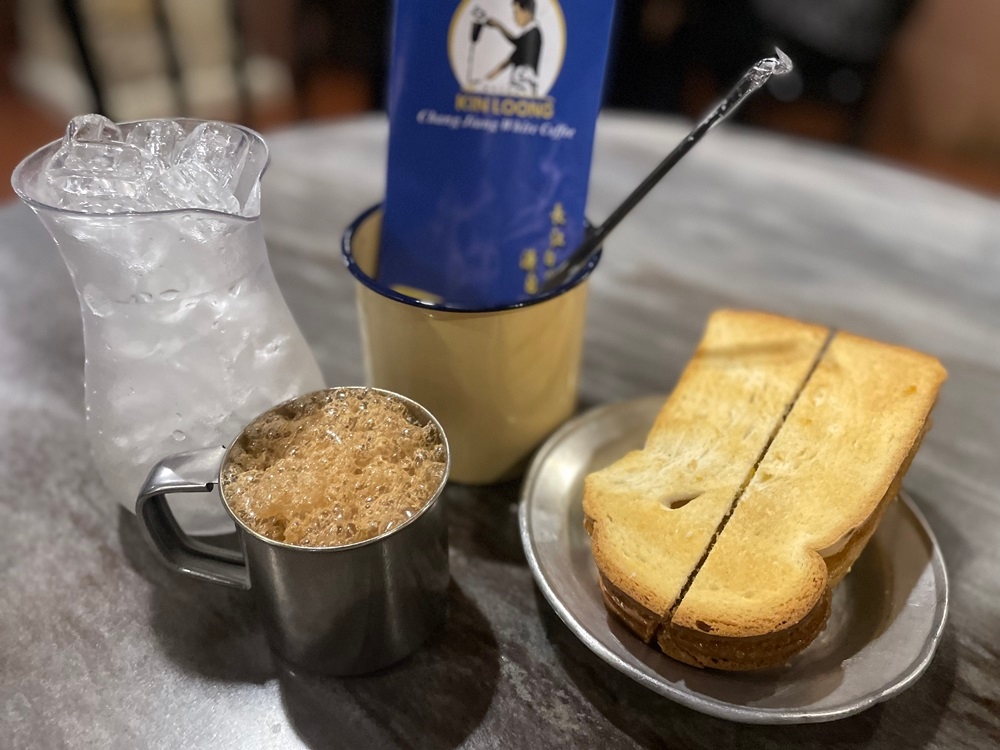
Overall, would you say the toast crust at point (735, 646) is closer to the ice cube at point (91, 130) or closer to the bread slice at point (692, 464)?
the bread slice at point (692, 464)

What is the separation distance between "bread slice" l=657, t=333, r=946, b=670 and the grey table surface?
75mm

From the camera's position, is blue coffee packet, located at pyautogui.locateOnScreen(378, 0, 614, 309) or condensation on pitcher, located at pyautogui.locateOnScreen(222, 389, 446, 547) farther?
blue coffee packet, located at pyautogui.locateOnScreen(378, 0, 614, 309)

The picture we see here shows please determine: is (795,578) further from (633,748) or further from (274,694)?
(274,694)

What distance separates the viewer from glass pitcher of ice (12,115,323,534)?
19.3 inches

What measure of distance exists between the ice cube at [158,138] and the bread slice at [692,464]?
40 cm

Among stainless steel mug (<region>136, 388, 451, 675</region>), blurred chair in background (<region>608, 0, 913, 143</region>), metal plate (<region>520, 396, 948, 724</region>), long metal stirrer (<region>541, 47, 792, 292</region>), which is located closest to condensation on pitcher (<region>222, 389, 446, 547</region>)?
stainless steel mug (<region>136, 388, 451, 675</region>)

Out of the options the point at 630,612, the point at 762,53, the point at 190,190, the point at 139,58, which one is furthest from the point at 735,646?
the point at 139,58

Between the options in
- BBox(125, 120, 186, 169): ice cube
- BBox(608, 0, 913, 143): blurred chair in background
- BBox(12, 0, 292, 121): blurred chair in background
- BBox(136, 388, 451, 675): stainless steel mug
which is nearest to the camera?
BBox(136, 388, 451, 675): stainless steel mug

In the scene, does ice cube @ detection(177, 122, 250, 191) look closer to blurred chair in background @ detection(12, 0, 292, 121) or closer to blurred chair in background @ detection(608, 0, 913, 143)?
blurred chair in background @ detection(608, 0, 913, 143)

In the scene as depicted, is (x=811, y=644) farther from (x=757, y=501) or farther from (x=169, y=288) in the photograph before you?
(x=169, y=288)

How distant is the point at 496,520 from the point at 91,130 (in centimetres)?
43

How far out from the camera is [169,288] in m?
0.51

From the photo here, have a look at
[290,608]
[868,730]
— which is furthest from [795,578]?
[290,608]

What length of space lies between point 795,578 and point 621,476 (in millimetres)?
148
